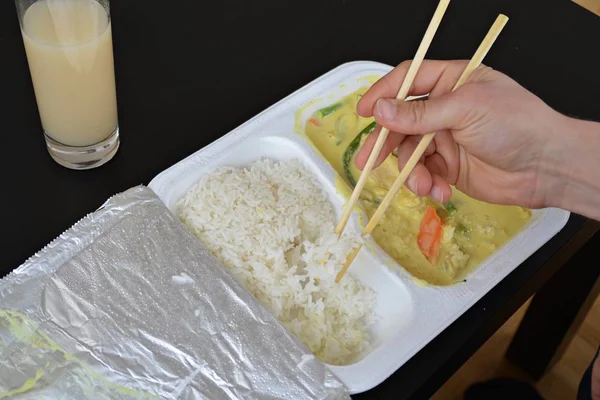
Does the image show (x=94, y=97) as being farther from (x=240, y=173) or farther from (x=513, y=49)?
(x=513, y=49)

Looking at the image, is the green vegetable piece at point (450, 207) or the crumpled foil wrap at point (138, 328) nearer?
the crumpled foil wrap at point (138, 328)

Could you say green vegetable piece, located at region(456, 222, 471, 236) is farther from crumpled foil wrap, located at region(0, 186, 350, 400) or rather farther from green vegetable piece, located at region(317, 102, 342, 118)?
crumpled foil wrap, located at region(0, 186, 350, 400)

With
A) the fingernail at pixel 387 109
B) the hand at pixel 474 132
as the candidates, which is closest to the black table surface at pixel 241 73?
the hand at pixel 474 132

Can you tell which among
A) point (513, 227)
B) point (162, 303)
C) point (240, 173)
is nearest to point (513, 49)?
point (513, 227)

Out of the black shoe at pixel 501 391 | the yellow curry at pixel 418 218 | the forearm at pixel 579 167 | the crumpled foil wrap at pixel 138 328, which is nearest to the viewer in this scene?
the crumpled foil wrap at pixel 138 328

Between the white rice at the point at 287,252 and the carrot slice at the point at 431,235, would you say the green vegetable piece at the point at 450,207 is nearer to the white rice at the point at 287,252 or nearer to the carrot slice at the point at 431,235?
the carrot slice at the point at 431,235

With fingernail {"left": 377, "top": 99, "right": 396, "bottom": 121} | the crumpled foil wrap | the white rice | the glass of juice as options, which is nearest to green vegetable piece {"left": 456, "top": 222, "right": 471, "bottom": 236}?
the white rice
